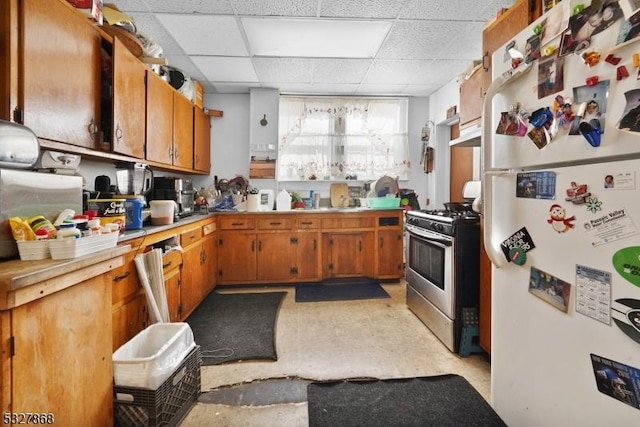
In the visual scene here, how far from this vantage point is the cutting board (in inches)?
167

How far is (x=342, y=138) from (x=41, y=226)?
148 inches

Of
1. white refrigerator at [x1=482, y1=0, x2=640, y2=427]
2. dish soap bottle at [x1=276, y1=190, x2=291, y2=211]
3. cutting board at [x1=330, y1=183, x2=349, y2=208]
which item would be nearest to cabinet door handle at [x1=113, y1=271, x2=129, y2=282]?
white refrigerator at [x1=482, y1=0, x2=640, y2=427]

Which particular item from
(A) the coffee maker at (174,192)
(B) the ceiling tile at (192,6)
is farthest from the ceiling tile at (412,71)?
(A) the coffee maker at (174,192)

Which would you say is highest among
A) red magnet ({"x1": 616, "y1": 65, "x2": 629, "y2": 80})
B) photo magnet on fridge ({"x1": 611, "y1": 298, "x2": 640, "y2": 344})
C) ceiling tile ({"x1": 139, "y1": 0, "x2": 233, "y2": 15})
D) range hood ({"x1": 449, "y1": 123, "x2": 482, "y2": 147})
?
ceiling tile ({"x1": 139, "y1": 0, "x2": 233, "y2": 15})

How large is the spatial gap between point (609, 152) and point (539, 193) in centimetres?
26

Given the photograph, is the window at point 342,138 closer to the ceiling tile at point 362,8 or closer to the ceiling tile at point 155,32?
the ceiling tile at point 155,32

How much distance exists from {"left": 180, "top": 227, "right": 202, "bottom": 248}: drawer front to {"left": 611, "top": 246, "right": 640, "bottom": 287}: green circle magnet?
2514 millimetres

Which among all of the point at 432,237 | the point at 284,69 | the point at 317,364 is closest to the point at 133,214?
the point at 317,364

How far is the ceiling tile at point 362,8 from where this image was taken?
231 cm

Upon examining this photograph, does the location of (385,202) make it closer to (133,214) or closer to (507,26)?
(507,26)

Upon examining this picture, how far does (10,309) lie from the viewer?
747 millimetres

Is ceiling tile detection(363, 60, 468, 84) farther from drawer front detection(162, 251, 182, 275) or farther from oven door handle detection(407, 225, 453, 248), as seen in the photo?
drawer front detection(162, 251, 182, 275)

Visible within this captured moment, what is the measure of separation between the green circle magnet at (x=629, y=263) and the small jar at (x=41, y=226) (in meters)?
1.64

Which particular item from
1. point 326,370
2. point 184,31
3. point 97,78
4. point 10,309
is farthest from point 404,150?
point 10,309
